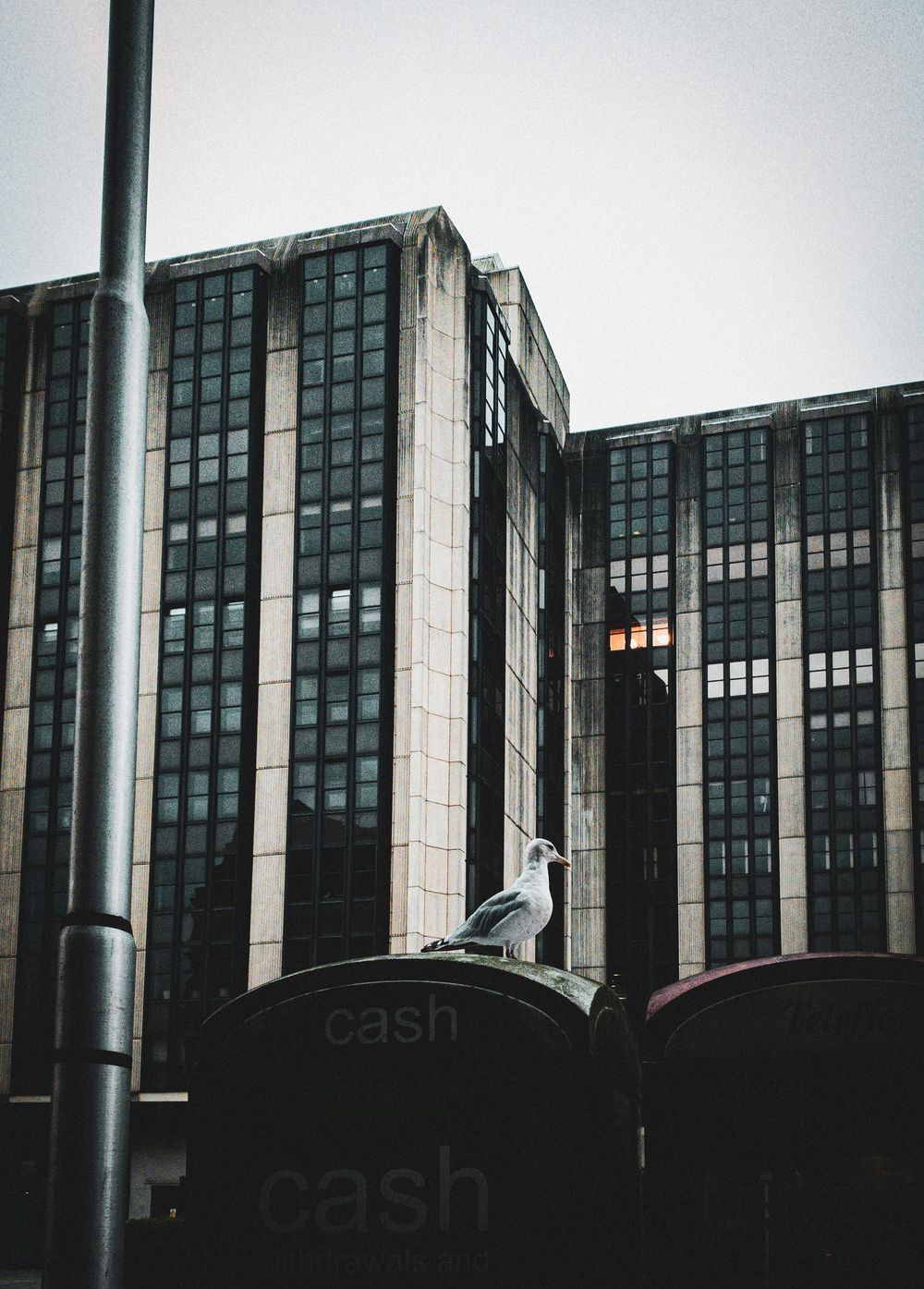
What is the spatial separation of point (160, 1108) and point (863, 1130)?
3894 cm

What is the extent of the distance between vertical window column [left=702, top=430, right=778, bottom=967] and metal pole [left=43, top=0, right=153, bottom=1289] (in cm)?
5252

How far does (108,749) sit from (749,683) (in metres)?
56.0

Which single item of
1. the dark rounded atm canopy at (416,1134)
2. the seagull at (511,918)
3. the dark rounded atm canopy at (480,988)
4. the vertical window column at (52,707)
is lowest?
the dark rounded atm canopy at (416,1134)

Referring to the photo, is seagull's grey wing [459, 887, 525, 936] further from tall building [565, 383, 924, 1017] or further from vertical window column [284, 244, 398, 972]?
tall building [565, 383, 924, 1017]

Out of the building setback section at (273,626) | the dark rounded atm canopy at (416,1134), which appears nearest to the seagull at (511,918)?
the dark rounded atm canopy at (416,1134)

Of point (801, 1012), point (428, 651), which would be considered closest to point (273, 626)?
point (428, 651)

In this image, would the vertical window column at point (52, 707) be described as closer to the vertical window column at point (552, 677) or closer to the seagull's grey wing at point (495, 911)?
the vertical window column at point (552, 677)

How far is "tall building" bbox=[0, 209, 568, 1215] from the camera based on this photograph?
44.1 meters

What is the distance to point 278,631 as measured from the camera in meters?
46.7

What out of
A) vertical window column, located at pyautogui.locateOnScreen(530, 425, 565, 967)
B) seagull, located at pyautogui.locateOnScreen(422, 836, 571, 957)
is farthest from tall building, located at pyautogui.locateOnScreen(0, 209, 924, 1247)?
seagull, located at pyautogui.locateOnScreen(422, 836, 571, 957)

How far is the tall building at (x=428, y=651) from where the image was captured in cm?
4459

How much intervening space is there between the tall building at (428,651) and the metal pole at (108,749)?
123 feet

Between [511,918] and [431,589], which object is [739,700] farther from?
[511,918]

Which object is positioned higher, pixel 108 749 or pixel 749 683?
pixel 749 683
